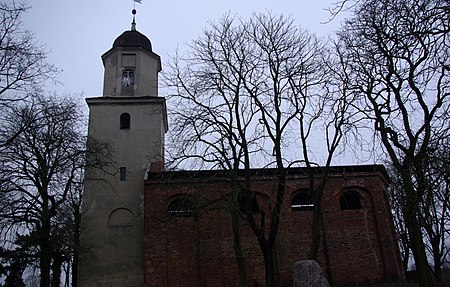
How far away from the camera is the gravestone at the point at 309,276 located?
1048cm

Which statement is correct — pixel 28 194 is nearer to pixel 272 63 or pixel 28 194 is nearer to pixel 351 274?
pixel 272 63

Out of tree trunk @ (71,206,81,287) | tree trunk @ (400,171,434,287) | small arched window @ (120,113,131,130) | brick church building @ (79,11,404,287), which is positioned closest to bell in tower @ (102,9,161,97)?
small arched window @ (120,113,131,130)

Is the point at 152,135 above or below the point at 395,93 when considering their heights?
above

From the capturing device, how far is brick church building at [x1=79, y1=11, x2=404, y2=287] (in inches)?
803

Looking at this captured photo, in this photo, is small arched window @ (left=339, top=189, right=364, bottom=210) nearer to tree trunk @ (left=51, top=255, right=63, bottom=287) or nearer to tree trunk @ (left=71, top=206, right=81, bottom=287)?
tree trunk @ (left=71, top=206, right=81, bottom=287)

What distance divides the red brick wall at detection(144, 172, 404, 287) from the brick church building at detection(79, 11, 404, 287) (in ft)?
0.15

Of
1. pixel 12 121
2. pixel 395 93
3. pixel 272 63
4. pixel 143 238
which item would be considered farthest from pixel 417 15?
pixel 143 238

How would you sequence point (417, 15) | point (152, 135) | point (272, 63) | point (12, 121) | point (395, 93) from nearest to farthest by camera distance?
point (417, 15), point (395, 93), point (12, 121), point (272, 63), point (152, 135)

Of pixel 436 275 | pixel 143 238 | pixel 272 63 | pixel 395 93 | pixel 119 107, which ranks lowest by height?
pixel 436 275

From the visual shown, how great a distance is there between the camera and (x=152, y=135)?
2419 centimetres

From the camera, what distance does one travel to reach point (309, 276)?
10.5 m

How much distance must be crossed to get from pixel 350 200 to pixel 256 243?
5493mm

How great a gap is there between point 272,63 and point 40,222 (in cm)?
1191

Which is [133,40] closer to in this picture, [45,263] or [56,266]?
[56,266]
